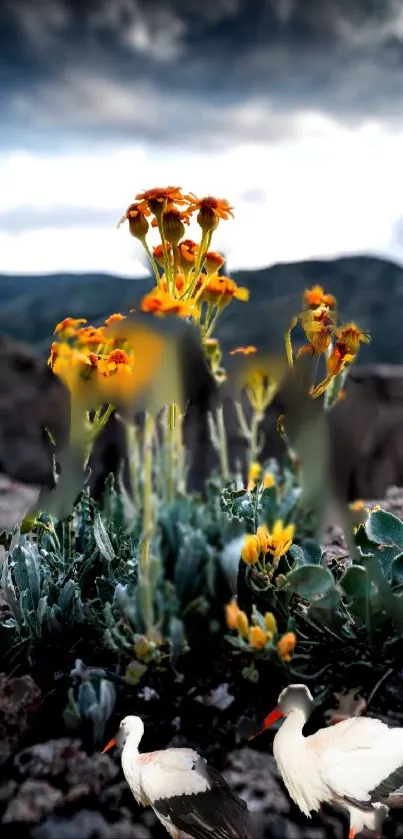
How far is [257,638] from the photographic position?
1076 millimetres

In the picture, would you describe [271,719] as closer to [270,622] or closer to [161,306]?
[270,622]

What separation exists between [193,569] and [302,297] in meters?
0.69

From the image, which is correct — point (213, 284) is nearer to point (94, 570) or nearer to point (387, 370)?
point (94, 570)

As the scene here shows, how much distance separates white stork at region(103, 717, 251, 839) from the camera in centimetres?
103

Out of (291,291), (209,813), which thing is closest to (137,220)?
(209,813)

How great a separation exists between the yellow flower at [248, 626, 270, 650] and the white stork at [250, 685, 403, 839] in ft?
0.36

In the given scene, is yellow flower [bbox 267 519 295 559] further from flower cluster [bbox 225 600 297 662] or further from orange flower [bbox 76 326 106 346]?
orange flower [bbox 76 326 106 346]

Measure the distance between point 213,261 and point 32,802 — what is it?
0.89m

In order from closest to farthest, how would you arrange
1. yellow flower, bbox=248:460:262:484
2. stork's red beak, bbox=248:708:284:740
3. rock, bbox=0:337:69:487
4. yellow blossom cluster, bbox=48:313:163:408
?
stork's red beak, bbox=248:708:284:740, yellow blossom cluster, bbox=48:313:163:408, yellow flower, bbox=248:460:262:484, rock, bbox=0:337:69:487

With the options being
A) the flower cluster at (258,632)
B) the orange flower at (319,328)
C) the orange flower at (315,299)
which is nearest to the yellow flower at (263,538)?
the flower cluster at (258,632)

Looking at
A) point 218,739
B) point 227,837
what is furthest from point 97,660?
point 227,837

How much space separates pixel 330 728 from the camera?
1102 millimetres

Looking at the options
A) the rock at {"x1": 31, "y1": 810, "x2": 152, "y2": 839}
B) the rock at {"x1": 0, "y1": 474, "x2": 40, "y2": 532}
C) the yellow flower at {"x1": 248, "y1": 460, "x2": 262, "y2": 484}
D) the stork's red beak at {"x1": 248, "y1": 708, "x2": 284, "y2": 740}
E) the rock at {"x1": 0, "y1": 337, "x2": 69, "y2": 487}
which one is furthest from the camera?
the rock at {"x1": 0, "y1": 337, "x2": 69, "y2": 487}

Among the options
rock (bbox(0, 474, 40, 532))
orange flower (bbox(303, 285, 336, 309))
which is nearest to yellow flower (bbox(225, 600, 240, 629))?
orange flower (bbox(303, 285, 336, 309))
